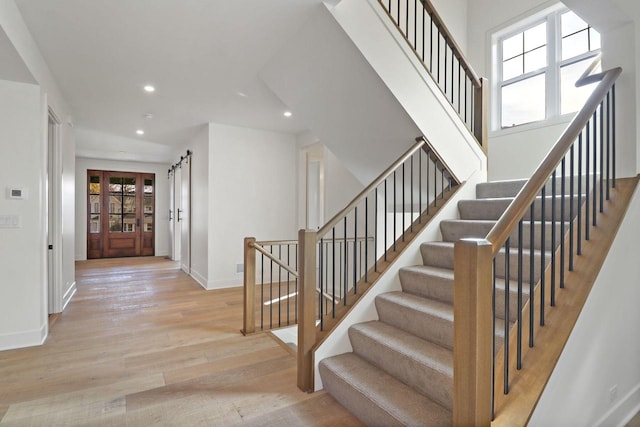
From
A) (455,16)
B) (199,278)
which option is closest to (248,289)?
(199,278)

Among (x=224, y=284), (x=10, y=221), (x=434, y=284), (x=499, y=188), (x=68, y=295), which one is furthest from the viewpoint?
(x=224, y=284)

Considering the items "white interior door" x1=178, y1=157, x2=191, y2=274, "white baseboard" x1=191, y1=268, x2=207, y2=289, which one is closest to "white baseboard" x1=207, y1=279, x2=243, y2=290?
"white baseboard" x1=191, y1=268, x2=207, y2=289

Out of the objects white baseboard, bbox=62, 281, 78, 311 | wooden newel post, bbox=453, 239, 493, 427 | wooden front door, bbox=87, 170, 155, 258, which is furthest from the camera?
wooden front door, bbox=87, 170, 155, 258

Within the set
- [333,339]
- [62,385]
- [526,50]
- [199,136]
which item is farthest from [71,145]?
[526,50]

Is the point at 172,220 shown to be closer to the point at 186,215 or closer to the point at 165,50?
the point at 186,215

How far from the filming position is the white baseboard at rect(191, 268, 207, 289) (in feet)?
17.8

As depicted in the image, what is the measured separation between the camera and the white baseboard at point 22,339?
9.46ft

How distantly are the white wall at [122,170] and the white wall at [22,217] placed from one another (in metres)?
6.34

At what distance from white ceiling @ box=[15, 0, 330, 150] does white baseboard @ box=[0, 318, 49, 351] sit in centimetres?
258

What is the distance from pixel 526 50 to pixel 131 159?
29.1ft

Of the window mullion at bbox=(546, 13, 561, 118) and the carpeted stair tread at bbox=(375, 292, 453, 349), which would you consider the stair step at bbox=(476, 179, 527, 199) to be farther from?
the window mullion at bbox=(546, 13, 561, 118)

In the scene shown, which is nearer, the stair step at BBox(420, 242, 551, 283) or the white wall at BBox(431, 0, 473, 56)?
the stair step at BBox(420, 242, 551, 283)

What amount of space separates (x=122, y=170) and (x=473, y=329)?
9859 mm

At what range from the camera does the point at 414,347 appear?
1995mm
